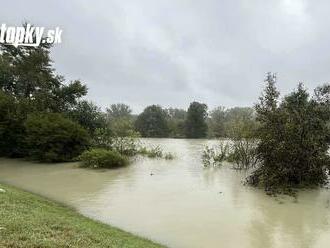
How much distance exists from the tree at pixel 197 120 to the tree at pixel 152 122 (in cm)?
378

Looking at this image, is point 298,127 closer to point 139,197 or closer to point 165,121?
point 139,197

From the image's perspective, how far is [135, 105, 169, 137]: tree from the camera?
57.9 metres

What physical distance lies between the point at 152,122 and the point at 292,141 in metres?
43.4

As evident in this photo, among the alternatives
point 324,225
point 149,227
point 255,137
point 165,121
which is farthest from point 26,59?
point 165,121

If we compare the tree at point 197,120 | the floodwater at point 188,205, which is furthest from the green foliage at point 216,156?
the tree at point 197,120

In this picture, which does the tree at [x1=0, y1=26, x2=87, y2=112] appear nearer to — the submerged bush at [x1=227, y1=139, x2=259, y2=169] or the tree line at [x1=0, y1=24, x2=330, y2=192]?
the tree line at [x1=0, y1=24, x2=330, y2=192]

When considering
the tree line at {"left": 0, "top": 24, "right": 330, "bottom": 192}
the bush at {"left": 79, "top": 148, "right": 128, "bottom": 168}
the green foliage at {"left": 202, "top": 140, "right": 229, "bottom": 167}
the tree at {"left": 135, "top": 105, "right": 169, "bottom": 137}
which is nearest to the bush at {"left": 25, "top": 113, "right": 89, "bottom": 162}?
the tree line at {"left": 0, "top": 24, "right": 330, "bottom": 192}

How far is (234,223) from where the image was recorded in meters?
9.85

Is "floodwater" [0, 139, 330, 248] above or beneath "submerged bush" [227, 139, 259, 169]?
beneath

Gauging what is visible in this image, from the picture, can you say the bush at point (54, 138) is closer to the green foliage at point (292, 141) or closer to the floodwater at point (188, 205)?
the floodwater at point (188, 205)

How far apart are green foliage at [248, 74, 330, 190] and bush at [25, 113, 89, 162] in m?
9.93

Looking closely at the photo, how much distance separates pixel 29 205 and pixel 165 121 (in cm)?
5101

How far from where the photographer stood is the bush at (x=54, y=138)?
21016 millimetres

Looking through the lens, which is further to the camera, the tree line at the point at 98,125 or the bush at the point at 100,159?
the bush at the point at 100,159
